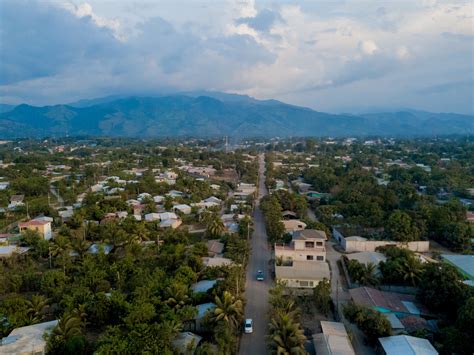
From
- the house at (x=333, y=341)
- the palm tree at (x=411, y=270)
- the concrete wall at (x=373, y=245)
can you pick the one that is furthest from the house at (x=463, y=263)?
the house at (x=333, y=341)

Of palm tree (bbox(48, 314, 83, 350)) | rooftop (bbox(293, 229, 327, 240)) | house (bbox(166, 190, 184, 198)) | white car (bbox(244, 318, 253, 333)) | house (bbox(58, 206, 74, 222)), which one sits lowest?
white car (bbox(244, 318, 253, 333))

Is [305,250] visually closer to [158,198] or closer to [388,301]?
[388,301]

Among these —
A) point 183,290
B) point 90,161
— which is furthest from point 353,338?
point 90,161

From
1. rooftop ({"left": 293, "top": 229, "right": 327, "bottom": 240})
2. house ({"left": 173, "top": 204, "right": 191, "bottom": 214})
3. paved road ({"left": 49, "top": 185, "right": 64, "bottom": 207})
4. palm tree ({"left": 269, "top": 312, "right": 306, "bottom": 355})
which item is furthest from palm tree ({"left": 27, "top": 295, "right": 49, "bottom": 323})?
paved road ({"left": 49, "top": 185, "right": 64, "bottom": 207})

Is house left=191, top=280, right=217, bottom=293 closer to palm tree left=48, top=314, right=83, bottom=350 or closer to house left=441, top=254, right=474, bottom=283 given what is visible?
palm tree left=48, top=314, right=83, bottom=350

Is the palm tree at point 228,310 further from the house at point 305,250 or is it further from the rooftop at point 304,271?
the house at point 305,250
